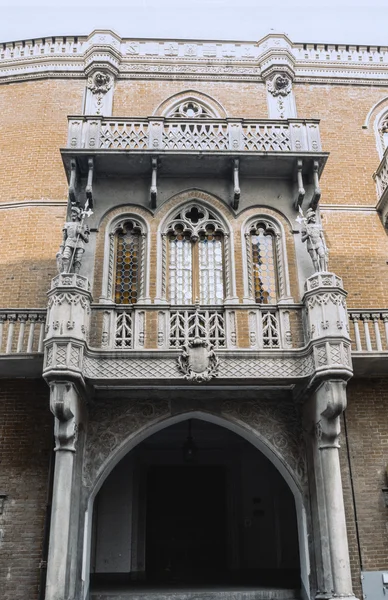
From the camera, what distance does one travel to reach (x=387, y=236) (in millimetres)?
15844

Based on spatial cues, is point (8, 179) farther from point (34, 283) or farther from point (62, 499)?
point (62, 499)

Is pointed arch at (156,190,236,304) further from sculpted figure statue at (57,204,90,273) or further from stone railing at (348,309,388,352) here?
stone railing at (348,309,388,352)

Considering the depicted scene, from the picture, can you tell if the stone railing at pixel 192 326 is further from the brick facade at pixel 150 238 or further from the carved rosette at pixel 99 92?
A: the carved rosette at pixel 99 92

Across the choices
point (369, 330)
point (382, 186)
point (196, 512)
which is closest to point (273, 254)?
point (369, 330)

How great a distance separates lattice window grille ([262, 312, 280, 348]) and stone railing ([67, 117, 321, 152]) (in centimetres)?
400

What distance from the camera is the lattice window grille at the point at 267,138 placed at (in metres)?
14.1

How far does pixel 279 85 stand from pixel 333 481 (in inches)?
472

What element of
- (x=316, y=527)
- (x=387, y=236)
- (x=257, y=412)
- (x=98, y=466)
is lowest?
(x=316, y=527)

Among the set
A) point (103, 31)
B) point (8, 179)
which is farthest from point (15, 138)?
point (103, 31)

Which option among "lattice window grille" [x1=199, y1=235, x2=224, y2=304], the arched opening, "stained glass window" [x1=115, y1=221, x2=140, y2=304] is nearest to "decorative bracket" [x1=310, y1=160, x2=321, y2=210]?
"lattice window grille" [x1=199, y1=235, x2=224, y2=304]

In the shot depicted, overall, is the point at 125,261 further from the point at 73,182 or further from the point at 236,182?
the point at 236,182

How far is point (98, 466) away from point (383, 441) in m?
Result: 6.04

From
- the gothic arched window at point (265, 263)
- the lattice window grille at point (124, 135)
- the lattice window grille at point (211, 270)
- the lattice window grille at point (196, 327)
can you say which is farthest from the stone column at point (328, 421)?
the lattice window grille at point (124, 135)

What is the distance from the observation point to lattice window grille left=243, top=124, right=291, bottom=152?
556 inches
